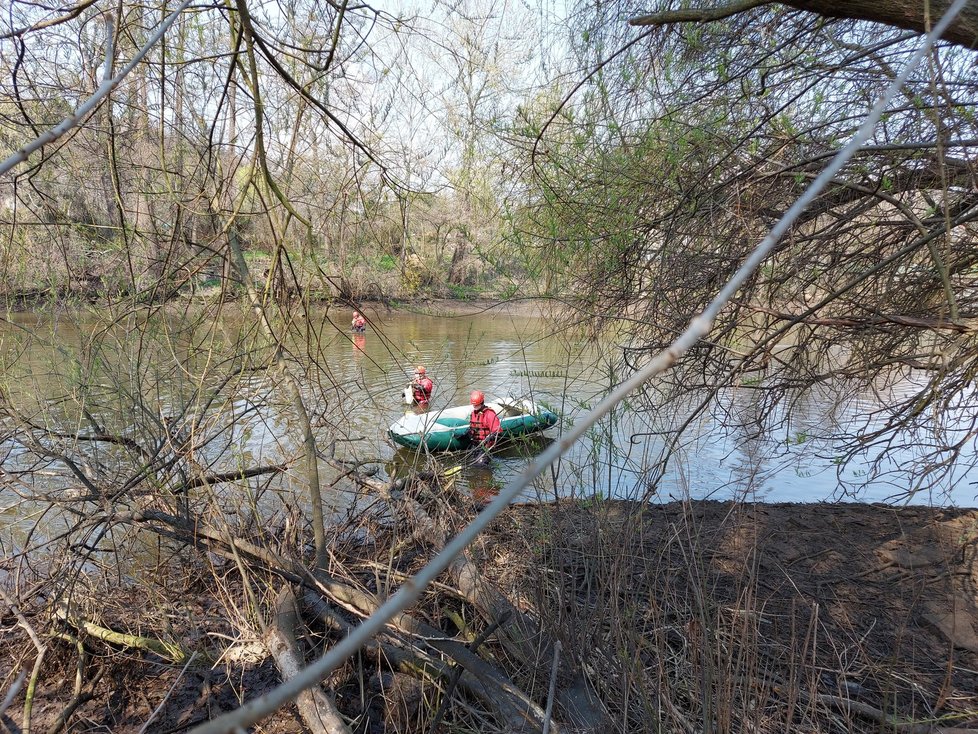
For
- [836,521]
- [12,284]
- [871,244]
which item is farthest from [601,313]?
[12,284]

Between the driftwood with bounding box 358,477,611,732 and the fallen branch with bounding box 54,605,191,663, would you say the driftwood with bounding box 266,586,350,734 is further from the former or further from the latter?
the driftwood with bounding box 358,477,611,732

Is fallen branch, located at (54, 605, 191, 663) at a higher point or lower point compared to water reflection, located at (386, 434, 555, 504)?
lower

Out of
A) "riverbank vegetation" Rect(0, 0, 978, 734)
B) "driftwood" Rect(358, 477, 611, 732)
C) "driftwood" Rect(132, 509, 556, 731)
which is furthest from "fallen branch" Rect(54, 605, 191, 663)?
"driftwood" Rect(358, 477, 611, 732)

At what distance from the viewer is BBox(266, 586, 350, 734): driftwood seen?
279 cm

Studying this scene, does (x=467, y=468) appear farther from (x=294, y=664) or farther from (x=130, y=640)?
(x=130, y=640)

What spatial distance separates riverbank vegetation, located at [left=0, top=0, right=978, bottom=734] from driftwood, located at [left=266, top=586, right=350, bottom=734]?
1 centimetres

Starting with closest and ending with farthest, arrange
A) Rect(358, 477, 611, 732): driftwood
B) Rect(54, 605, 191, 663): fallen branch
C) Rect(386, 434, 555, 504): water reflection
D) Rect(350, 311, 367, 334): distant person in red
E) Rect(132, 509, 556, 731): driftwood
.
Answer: Rect(358, 477, 611, 732): driftwood, Rect(132, 509, 556, 731): driftwood, Rect(54, 605, 191, 663): fallen branch, Rect(350, 311, 367, 334): distant person in red, Rect(386, 434, 555, 504): water reflection

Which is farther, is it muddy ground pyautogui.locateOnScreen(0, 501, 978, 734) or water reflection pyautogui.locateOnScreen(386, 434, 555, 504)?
water reflection pyautogui.locateOnScreen(386, 434, 555, 504)

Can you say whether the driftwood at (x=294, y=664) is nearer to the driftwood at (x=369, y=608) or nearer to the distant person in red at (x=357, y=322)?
the driftwood at (x=369, y=608)

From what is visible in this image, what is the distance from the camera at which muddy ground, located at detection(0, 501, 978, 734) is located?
7.64 feet

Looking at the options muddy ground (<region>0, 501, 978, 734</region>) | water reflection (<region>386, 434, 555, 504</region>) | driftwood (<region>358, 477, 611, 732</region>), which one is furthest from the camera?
water reflection (<region>386, 434, 555, 504</region>)

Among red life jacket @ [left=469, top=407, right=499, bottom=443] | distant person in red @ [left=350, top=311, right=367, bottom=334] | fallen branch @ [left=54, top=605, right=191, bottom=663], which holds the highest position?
distant person in red @ [left=350, top=311, right=367, bottom=334]

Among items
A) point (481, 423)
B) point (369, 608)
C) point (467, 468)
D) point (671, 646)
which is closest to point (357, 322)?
point (481, 423)

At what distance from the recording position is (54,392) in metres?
4.41
